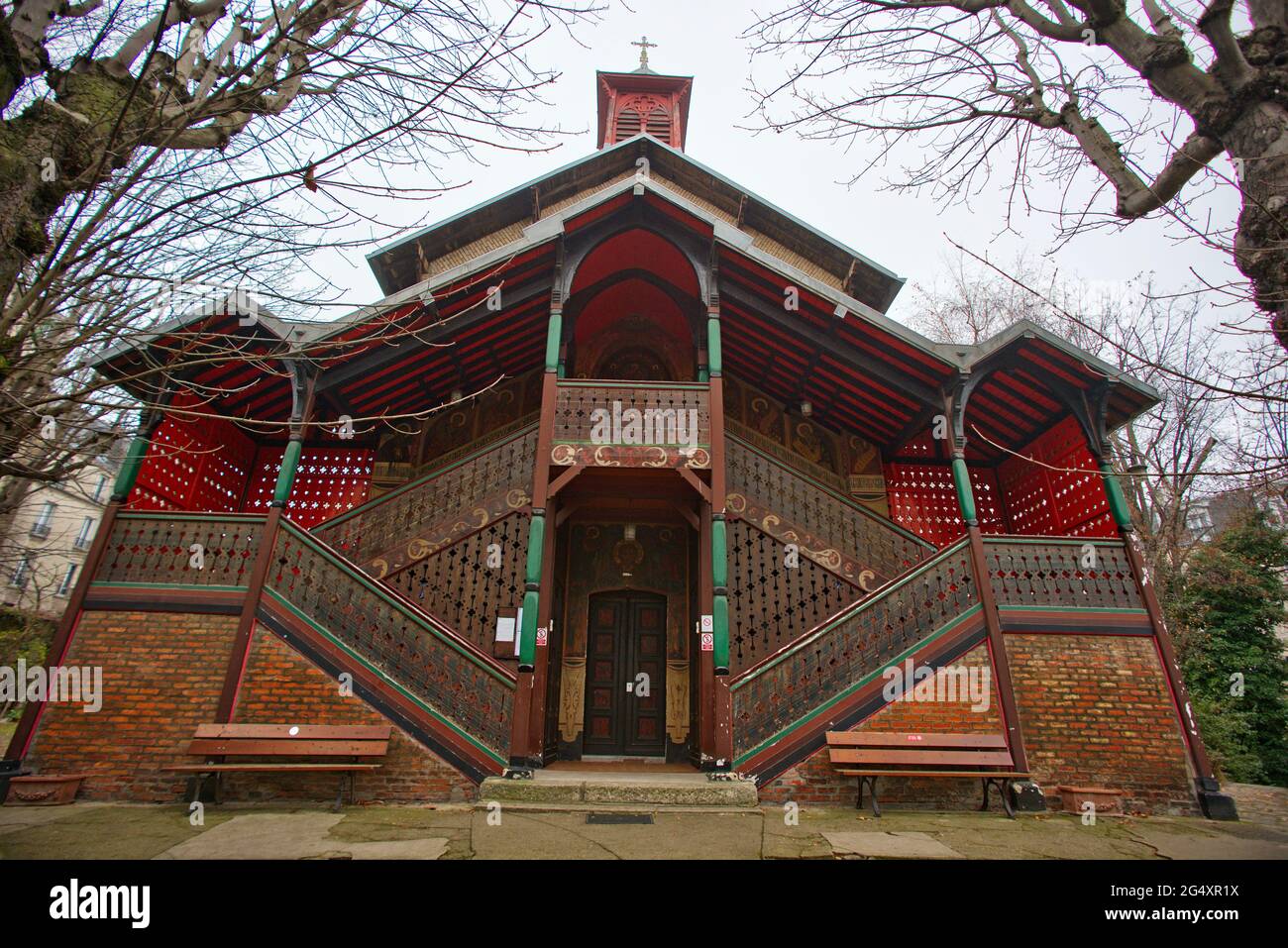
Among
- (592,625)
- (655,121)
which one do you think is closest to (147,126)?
(592,625)

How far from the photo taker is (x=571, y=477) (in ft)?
27.5

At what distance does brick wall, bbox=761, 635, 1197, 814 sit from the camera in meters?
7.35

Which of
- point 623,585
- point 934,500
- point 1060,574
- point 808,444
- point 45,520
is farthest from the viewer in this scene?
point 45,520

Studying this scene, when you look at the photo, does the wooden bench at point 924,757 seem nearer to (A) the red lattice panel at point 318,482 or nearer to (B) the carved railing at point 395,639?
(B) the carved railing at point 395,639

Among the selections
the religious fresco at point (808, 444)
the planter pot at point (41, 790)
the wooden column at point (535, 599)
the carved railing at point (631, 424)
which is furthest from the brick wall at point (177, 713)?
the religious fresco at point (808, 444)

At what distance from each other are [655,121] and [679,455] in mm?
12527

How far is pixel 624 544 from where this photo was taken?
10.7 meters

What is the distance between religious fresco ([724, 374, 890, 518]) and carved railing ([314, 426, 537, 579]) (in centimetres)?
394

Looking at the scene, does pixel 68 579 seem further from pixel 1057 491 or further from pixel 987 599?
pixel 1057 491

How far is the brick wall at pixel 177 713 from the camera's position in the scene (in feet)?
23.5

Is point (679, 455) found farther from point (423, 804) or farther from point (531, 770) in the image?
point (423, 804)

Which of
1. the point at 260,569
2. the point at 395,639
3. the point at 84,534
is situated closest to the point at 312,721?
the point at 395,639

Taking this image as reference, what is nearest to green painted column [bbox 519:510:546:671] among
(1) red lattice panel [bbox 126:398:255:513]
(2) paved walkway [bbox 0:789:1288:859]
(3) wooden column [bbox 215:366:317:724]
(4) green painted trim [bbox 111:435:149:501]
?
(2) paved walkway [bbox 0:789:1288:859]

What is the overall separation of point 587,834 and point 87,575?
7.11 meters
